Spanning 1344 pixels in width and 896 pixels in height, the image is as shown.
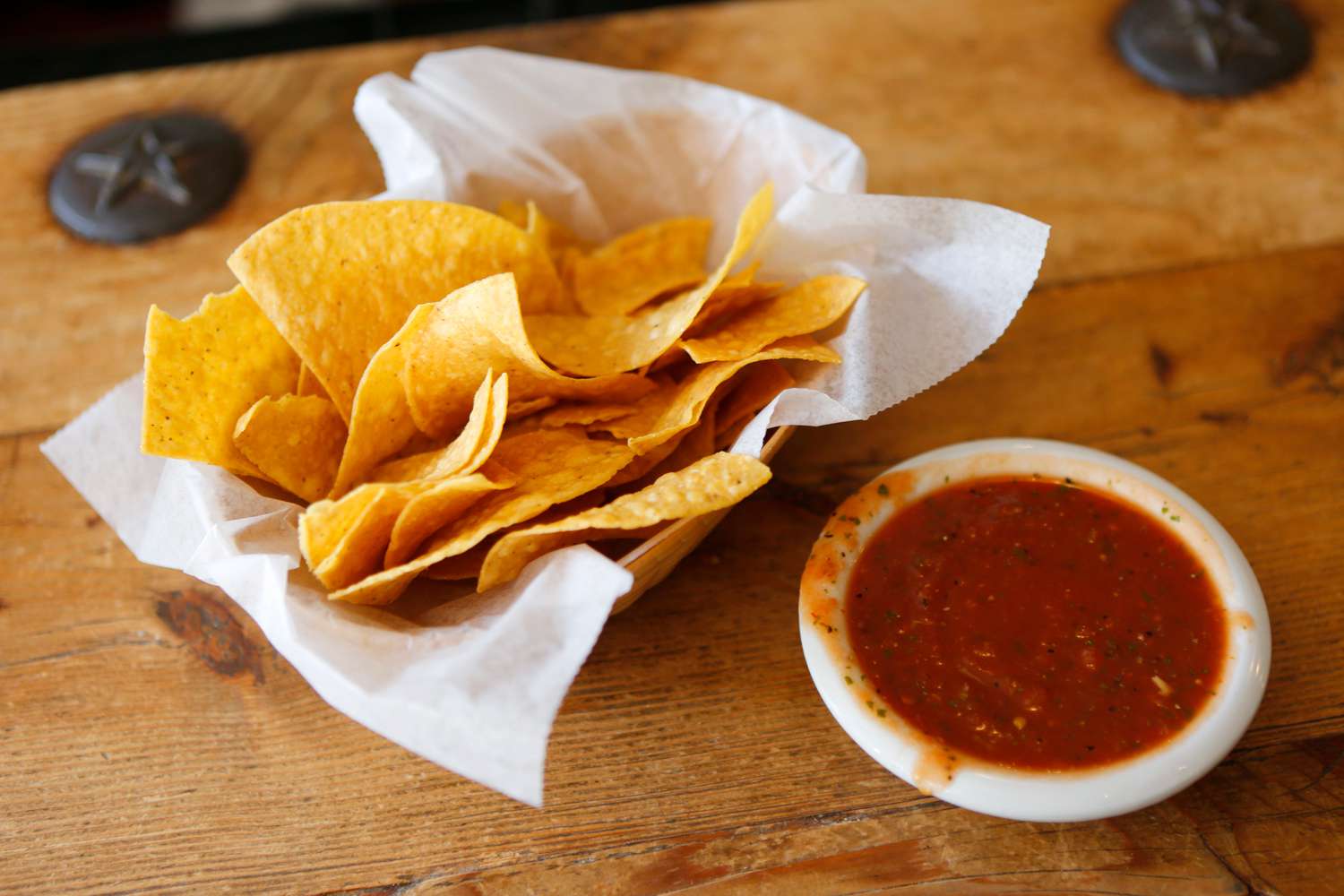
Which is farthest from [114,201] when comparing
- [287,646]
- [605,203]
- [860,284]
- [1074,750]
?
[1074,750]

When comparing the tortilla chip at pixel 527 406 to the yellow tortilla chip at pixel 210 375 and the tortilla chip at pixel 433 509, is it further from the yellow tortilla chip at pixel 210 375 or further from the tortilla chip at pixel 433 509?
the yellow tortilla chip at pixel 210 375

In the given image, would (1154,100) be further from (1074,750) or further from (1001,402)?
(1074,750)

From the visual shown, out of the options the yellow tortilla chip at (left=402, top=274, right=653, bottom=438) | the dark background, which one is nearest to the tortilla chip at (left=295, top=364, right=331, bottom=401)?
the yellow tortilla chip at (left=402, top=274, right=653, bottom=438)

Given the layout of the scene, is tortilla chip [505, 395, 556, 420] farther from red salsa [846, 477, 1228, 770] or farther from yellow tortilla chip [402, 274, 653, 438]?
red salsa [846, 477, 1228, 770]

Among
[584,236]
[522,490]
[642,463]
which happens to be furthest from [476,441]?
[584,236]

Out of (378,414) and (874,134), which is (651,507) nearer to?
(378,414)

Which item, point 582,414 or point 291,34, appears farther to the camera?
point 291,34
